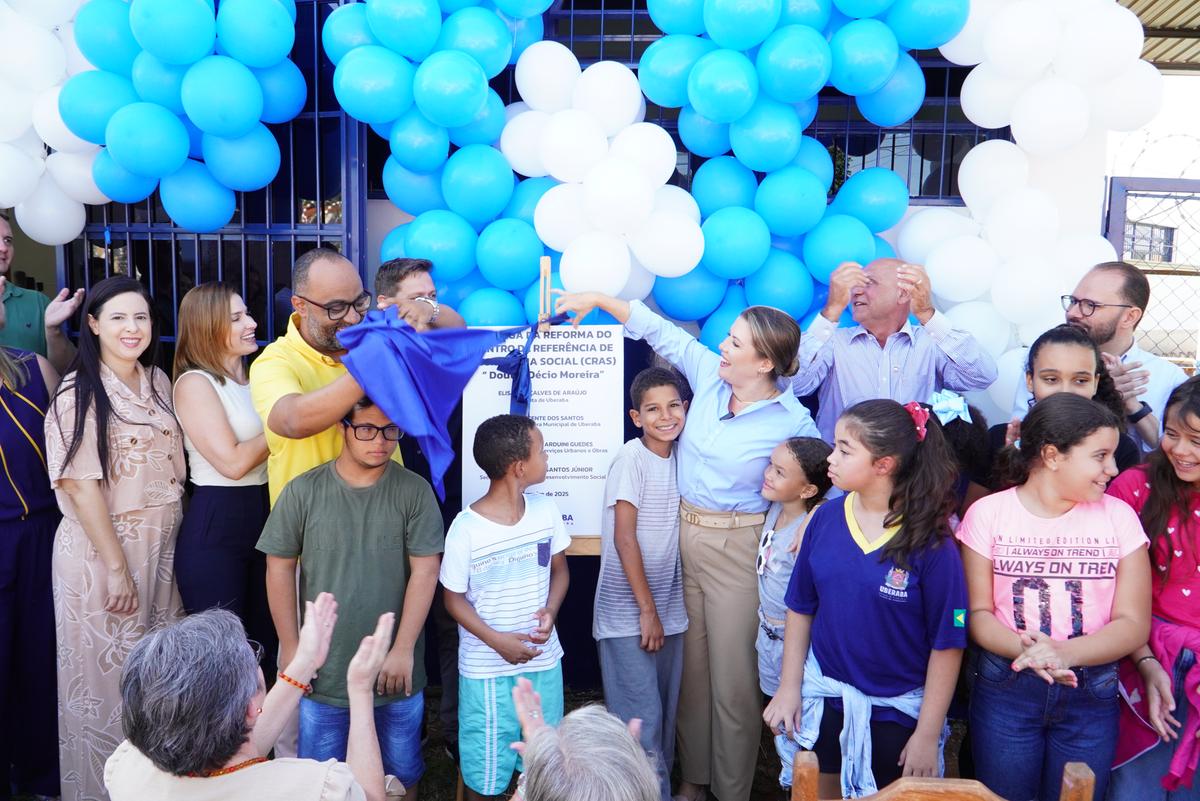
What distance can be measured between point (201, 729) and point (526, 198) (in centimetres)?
236

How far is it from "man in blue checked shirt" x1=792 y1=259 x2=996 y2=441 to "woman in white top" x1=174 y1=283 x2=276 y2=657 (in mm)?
1918

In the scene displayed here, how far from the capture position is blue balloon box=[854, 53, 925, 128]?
335 cm

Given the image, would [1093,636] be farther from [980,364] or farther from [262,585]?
[262,585]

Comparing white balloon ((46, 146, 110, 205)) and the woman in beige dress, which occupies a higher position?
white balloon ((46, 146, 110, 205))

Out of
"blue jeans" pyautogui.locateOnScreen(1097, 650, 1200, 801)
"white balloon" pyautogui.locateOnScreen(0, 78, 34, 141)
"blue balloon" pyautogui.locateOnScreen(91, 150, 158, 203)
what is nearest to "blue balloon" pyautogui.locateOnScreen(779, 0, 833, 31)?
"blue jeans" pyautogui.locateOnScreen(1097, 650, 1200, 801)

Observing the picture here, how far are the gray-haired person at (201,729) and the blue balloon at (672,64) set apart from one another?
2.44 m

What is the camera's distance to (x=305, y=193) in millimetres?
3951

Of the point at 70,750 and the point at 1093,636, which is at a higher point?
the point at 1093,636

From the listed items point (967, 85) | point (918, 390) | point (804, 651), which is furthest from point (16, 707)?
point (967, 85)

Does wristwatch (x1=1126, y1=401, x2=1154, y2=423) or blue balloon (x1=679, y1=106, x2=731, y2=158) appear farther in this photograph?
blue balloon (x1=679, y1=106, x2=731, y2=158)

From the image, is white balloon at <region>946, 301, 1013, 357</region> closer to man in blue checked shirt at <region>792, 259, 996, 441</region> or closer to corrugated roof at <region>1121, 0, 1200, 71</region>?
man in blue checked shirt at <region>792, 259, 996, 441</region>

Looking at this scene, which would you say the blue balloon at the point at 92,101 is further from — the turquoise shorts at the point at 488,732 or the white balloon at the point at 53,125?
the turquoise shorts at the point at 488,732

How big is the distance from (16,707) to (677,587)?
7.71 feet

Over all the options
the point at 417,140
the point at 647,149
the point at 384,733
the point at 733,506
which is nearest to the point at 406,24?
the point at 417,140
